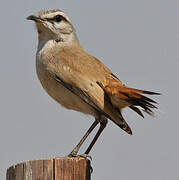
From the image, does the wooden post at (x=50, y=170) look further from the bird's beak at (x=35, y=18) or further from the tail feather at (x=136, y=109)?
the bird's beak at (x=35, y=18)

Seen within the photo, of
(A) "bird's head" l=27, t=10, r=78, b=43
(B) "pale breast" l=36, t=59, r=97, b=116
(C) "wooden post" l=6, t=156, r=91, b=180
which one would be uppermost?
(A) "bird's head" l=27, t=10, r=78, b=43

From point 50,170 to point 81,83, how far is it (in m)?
2.51

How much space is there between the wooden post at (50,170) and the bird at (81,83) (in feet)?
6.78

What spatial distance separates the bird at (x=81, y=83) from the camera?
7035 millimetres

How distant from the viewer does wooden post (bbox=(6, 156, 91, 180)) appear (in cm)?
482

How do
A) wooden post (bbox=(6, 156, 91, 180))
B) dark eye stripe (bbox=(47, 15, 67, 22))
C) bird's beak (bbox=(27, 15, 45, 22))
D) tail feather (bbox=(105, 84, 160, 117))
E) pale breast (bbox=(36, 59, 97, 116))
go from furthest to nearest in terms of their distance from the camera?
dark eye stripe (bbox=(47, 15, 67, 22)), bird's beak (bbox=(27, 15, 45, 22)), pale breast (bbox=(36, 59, 97, 116)), tail feather (bbox=(105, 84, 160, 117)), wooden post (bbox=(6, 156, 91, 180))

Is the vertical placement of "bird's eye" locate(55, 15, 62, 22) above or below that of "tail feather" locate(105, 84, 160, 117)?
above

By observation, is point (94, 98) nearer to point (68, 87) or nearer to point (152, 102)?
point (68, 87)

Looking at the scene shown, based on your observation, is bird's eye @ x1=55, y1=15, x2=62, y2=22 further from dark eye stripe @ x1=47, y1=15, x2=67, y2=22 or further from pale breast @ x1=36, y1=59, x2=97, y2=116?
pale breast @ x1=36, y1=59, x2=97, y2=116

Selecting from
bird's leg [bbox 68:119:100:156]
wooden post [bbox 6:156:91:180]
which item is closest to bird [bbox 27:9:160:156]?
bird's leg [bbox 68:119:100:156]

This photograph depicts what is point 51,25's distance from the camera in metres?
8.13

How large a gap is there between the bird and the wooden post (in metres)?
2.07

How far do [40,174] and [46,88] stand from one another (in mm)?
2852

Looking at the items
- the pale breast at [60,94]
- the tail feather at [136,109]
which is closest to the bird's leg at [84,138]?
the pale breast at [60,94]
